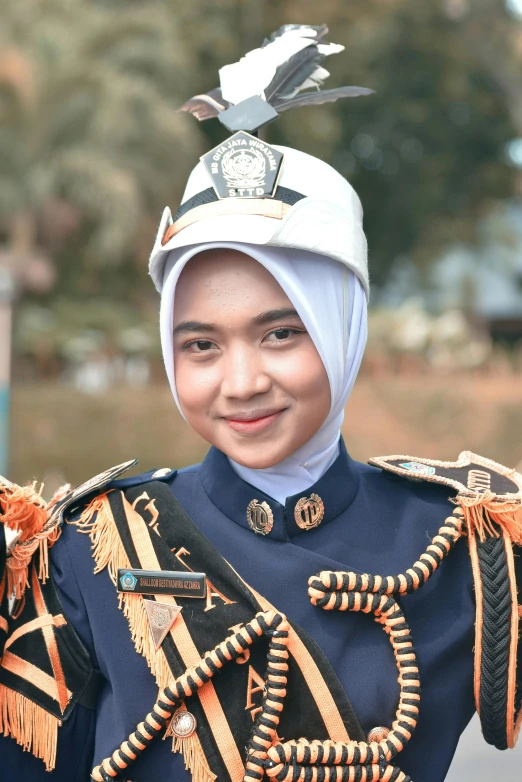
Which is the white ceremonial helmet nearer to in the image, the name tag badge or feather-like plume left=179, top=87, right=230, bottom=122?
feather-like plume left=179, top=87, right=230, bottom=122

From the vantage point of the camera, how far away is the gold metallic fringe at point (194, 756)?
1702mm

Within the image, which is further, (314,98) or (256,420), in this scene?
(314,98)

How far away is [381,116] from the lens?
946 inches

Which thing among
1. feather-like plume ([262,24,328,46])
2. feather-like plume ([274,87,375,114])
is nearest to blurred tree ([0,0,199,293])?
feather-like plume ([262,24,328,46])

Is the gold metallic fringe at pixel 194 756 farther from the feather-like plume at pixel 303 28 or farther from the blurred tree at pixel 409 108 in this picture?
the blurred tree at pixel 409 108

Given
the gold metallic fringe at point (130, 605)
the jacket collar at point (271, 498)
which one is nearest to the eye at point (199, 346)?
the jacket collar at point (271, 498)

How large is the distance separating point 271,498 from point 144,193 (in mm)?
14939

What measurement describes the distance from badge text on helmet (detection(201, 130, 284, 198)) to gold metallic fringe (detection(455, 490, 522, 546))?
25.5 inches

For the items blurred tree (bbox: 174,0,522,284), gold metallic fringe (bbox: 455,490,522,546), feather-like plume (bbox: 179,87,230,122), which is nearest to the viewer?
gold metallic fringe (bbox: 455,490,522,546)

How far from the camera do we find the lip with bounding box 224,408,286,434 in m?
1.75

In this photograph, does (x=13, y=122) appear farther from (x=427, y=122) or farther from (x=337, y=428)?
(x=337, y=428)

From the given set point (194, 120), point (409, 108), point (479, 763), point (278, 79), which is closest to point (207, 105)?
point (278, 79)

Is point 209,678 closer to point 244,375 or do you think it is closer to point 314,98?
point 244,375

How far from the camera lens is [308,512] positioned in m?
1.87
